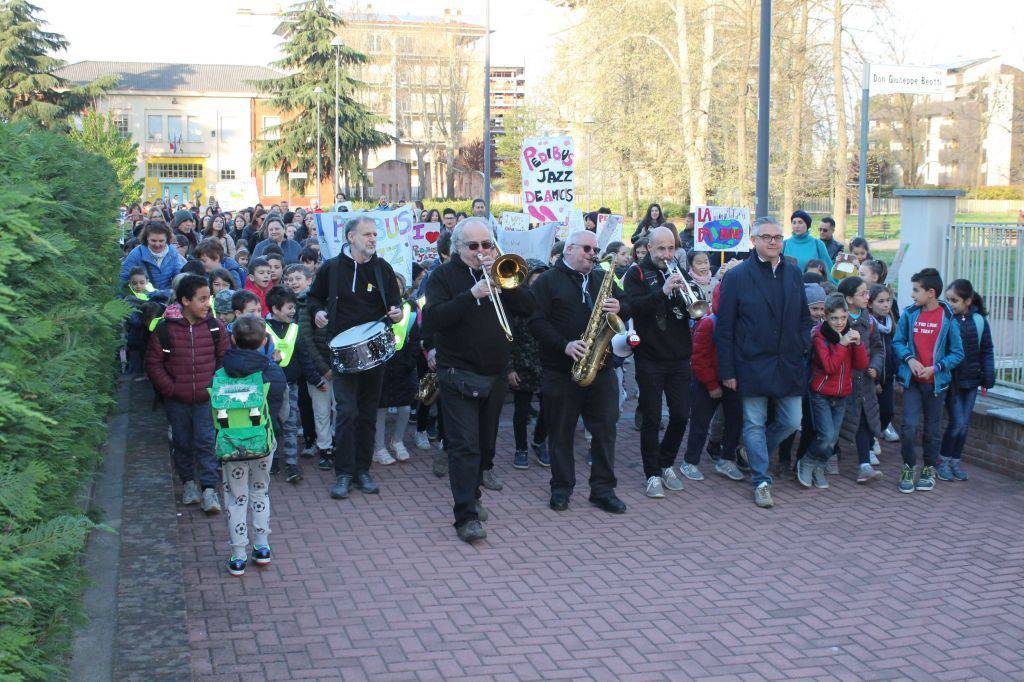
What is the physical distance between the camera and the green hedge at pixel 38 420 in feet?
10.1

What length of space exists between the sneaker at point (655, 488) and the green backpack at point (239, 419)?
3205 millimetres

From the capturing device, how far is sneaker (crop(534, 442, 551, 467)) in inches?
374

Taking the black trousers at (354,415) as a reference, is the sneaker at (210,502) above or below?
below

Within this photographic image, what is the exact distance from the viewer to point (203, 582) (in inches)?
251

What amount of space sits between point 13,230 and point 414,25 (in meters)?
75.8

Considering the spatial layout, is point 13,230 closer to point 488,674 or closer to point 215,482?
point 488,674

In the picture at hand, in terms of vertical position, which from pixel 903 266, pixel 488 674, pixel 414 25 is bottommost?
pixel 488 674

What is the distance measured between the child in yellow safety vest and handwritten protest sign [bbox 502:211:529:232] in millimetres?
6118

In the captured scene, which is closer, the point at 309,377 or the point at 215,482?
the point at 215,482

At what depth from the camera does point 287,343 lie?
8562 mm

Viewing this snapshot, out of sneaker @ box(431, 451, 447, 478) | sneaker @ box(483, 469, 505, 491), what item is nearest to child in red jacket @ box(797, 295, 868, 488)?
sneaker @ box(483, 469, 505, 491)

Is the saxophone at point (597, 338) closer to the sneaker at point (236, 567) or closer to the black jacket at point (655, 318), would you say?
the black jacket at point (655, 318)

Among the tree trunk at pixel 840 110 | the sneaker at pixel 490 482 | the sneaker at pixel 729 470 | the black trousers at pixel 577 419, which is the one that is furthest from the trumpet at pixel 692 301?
the tree trunk at pixel 840 110

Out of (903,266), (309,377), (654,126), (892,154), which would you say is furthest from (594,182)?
(309,377)
